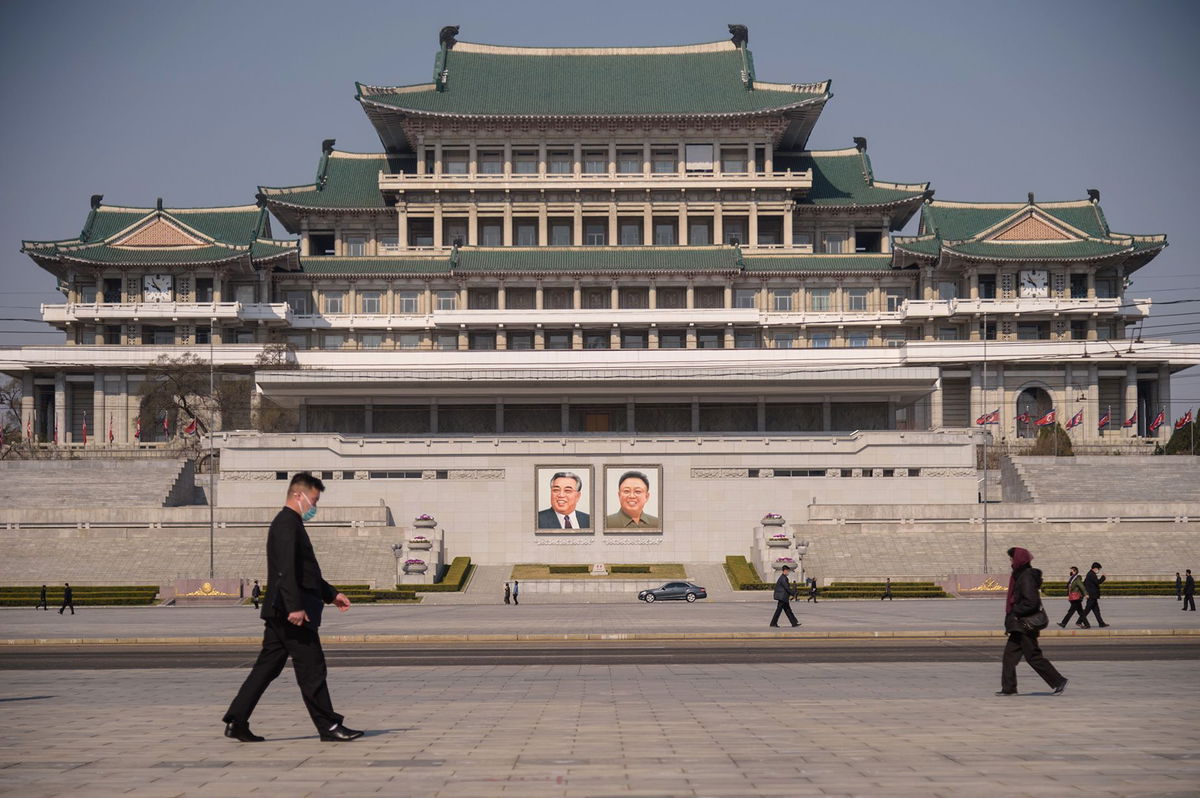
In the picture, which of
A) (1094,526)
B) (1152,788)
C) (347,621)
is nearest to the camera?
(1152,788)

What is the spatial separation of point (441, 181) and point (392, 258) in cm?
760

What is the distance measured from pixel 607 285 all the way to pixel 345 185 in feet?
76.9

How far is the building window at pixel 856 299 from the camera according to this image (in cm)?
9100

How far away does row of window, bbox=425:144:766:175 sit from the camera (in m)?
96.4

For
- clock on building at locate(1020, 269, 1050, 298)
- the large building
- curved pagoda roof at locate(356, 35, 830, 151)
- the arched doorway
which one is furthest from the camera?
curved pagoda roof at locate(356, 35, 830, 151)

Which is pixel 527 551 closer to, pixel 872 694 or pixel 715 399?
pixel 715 399

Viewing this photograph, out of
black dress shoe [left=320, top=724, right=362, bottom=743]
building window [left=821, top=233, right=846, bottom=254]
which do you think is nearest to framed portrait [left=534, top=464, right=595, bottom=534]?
building window [left=821, top=233, right=846, bottom=254]

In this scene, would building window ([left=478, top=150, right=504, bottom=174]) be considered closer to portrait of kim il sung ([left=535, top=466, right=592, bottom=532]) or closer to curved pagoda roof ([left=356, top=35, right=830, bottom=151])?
curved pagoda roof ([left=356, top=35, right=830, bottom=151])

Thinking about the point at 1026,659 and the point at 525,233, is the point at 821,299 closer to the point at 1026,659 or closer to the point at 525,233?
the point at 525,233

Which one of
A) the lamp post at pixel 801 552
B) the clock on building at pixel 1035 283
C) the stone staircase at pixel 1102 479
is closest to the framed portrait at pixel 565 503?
the lamp post at pixel 801 552

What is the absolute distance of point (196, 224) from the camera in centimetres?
9512

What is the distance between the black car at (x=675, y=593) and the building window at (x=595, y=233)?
4856 centimetres

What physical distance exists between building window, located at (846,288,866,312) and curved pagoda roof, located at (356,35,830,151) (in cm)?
1372

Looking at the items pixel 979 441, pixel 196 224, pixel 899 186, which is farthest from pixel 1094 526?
pixel 196 224
